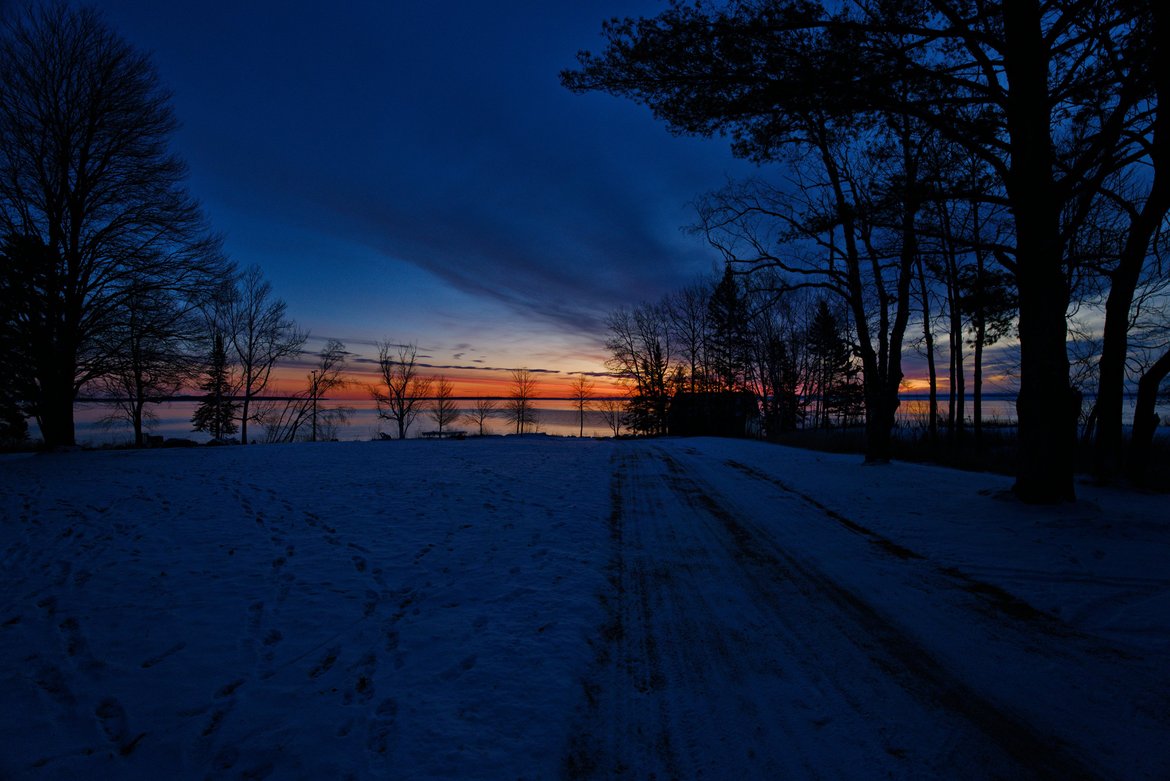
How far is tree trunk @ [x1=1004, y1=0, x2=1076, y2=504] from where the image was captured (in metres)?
6.06

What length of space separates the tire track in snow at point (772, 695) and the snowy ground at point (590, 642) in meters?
0.02

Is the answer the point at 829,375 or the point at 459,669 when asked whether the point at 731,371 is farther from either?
the point at 459,669

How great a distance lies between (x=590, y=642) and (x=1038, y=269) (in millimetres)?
7856

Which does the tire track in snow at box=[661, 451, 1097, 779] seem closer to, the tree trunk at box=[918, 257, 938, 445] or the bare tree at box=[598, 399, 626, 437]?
the tree trunk at box=[918, 257, 938, 445]

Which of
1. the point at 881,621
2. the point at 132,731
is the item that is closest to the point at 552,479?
the point at 881,621

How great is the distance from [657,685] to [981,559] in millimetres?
4218

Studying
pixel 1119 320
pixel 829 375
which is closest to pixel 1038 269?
pixel 1119 320

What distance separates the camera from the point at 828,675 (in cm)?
271

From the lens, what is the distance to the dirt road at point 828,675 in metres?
2.07

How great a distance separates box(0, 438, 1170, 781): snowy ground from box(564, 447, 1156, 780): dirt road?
0.02m

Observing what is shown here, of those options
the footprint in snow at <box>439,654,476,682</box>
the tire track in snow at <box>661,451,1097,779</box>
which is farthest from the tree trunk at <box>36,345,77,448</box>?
the tire track in snow at <box>661,451,1097,779</box>

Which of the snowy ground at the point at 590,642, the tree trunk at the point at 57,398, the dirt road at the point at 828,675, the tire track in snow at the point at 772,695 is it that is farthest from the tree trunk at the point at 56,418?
the tire track in snow at the point at 772,695

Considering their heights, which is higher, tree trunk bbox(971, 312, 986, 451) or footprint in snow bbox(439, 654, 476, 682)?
tree trunk bbox(971, 312, 986, 451)

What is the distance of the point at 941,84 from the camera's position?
22.3ft
